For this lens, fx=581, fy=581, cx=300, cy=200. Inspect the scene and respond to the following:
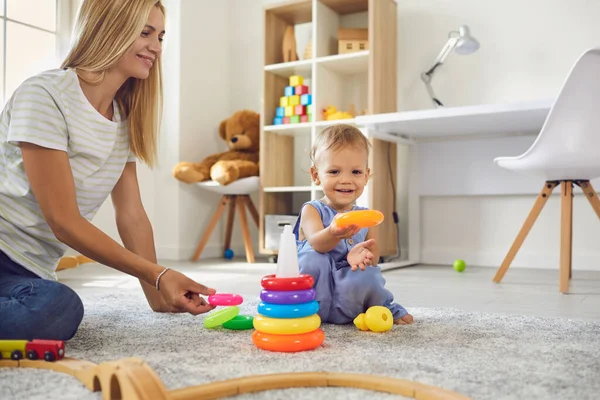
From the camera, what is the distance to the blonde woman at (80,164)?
3.63 ft

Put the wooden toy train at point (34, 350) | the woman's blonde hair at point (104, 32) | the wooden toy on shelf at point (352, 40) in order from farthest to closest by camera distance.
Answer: the wooden toy on shelf at point (352, 40) < the woman's blonde hair at point (104, 32) < the wooden toy train at point (34, 350)

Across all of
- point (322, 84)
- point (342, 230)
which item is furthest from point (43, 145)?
point (322, 84)

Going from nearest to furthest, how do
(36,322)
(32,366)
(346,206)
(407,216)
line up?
(32,366)
(36,322)
(346,206)
(407,216)

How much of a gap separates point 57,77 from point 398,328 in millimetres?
913

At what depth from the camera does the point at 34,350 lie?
0.96m

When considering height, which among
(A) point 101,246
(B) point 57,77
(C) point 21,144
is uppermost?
(B) point 57,77

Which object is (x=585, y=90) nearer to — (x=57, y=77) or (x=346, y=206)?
(x=346, y=206)

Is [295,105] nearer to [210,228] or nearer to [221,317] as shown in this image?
[210,228]

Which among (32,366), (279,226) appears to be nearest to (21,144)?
(32,366)

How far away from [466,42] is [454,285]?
136 centimetres

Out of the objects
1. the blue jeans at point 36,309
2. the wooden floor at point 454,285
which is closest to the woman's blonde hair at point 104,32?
the blue jeans at point 36,309

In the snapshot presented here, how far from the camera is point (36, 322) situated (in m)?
1.07

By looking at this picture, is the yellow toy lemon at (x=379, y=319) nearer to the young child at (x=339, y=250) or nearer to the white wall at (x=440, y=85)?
the young child at (x=339, y=250)

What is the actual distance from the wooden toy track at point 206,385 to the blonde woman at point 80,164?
233 mm
